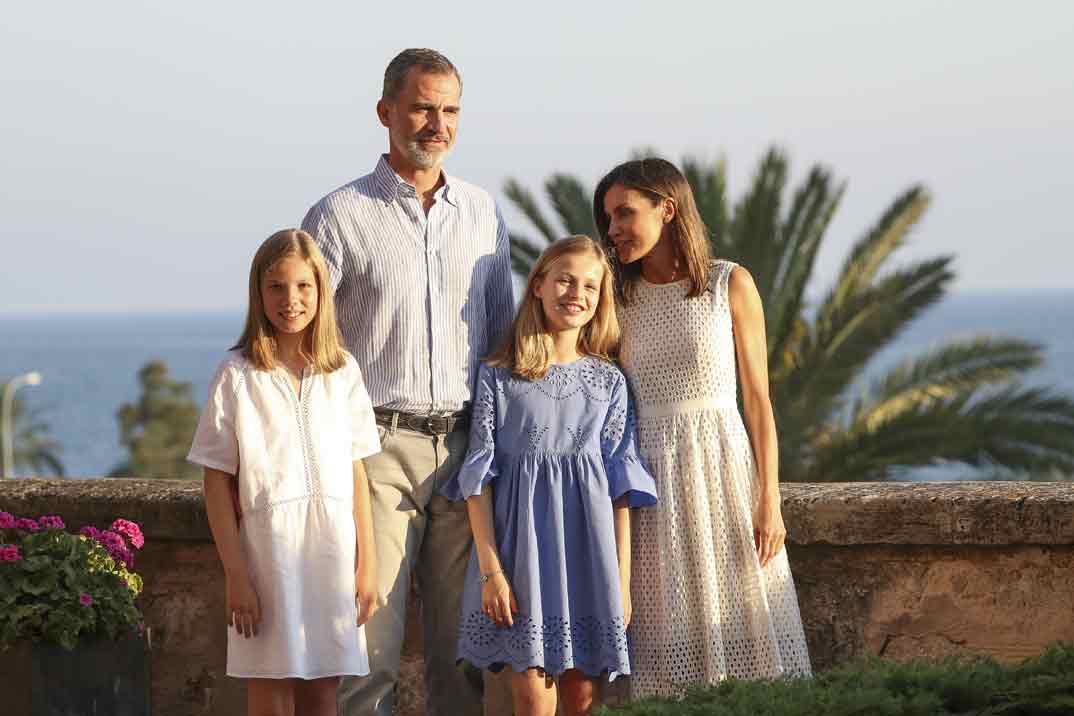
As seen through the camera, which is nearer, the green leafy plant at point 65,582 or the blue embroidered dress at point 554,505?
the blue embroidered dress at point 554,505

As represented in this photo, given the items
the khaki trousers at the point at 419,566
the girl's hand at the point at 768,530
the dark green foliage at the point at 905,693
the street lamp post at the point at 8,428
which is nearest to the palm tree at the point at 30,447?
the street lamp post at the point at 8,428

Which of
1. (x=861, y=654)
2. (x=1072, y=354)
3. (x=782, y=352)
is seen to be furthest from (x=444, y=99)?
(x=1072, y=354)

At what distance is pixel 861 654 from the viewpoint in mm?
4695

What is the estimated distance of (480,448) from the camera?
4.31 m

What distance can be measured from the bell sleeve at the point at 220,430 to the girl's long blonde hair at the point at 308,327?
88 millimetres

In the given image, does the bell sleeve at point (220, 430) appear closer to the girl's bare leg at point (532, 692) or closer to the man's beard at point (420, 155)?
the man's beard at point (420, 155)

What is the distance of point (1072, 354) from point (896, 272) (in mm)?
105493

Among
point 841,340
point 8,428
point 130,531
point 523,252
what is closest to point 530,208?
point 523,252

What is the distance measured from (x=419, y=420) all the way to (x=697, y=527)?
78 cm

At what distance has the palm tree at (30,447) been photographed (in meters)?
50.9

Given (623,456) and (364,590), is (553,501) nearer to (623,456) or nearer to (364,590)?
(623,456)

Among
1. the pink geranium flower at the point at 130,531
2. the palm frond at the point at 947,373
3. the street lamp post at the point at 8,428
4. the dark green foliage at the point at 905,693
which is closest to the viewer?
the dark green foliage at the point at 905,693

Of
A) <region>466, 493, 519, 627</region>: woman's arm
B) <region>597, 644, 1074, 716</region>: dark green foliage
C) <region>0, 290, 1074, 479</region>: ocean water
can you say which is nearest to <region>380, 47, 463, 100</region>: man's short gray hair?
<region>466, 493, 519, 627</region>: woman's arm

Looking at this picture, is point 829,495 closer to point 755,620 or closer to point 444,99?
point 755,620
